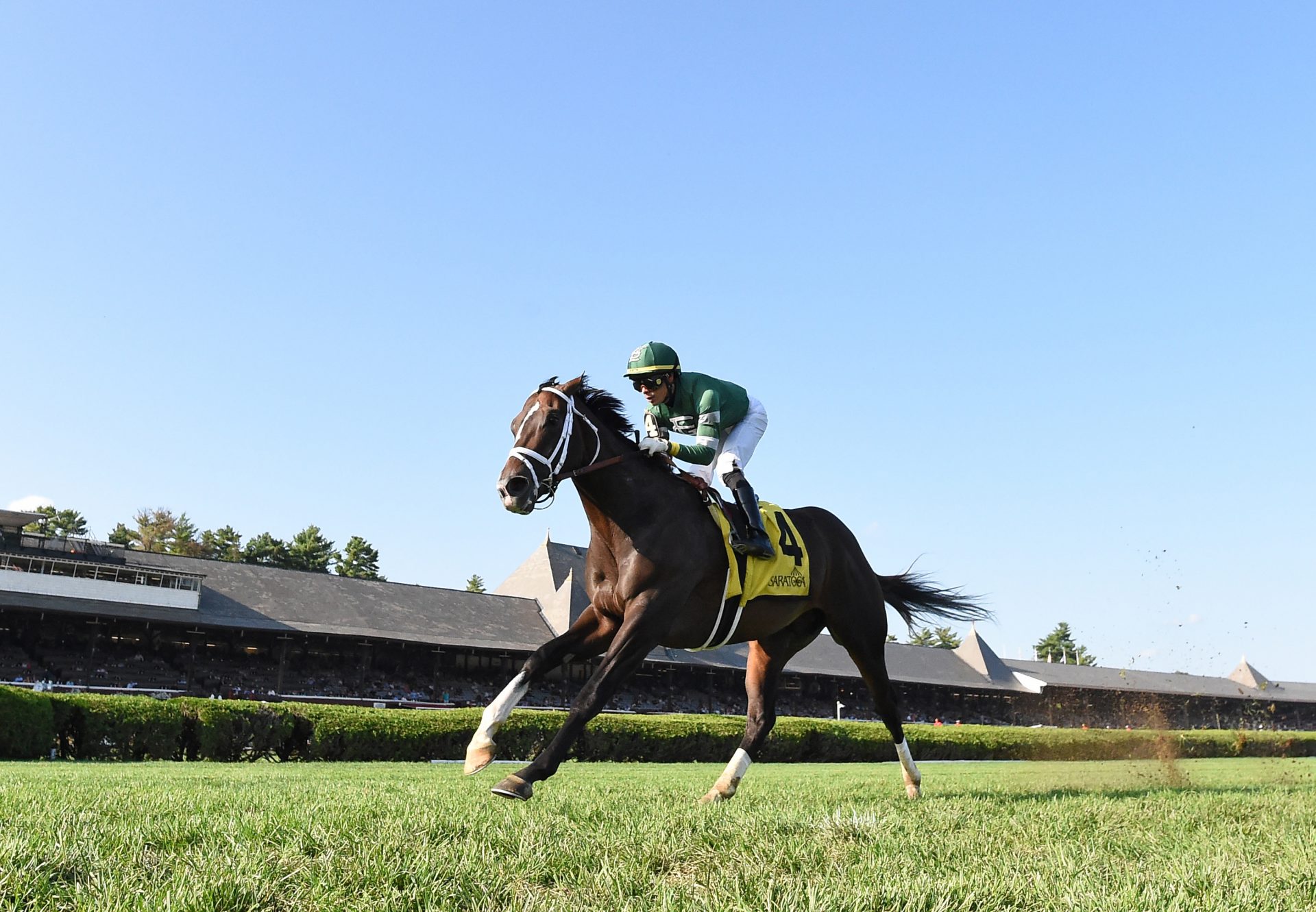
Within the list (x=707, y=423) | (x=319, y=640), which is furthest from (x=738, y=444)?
(x=319, y=640)

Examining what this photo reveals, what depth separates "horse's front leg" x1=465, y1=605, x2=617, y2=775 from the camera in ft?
16.6

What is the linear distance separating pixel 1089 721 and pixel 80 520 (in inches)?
3071

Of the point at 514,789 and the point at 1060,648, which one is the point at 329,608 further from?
the point at 1060,648

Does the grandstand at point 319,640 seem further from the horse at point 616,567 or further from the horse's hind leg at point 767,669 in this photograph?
the horse at point 616,567

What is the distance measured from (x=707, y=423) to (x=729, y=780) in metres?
2.21

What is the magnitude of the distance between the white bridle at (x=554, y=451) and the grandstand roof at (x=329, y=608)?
30.7 meters

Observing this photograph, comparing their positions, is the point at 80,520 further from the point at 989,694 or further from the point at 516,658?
the point at 989,694

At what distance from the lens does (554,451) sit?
5.47 m

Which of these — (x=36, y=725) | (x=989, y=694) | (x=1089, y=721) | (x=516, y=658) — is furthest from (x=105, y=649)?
(x=1089, y=721)

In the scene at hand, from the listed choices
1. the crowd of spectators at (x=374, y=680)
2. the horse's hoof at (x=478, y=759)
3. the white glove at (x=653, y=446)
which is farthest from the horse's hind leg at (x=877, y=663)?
the crowd of spectators at (x=374, y=680)

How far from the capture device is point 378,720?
59.5 ft

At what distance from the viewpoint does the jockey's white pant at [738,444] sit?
20.8 ft

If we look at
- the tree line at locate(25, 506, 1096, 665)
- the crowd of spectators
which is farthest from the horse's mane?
the tree line at locate(25, 506, 1096, 665)

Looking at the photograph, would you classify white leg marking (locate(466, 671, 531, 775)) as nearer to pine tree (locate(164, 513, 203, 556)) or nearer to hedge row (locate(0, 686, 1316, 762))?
hedge row (locate(0, 686, 1316, 762))
